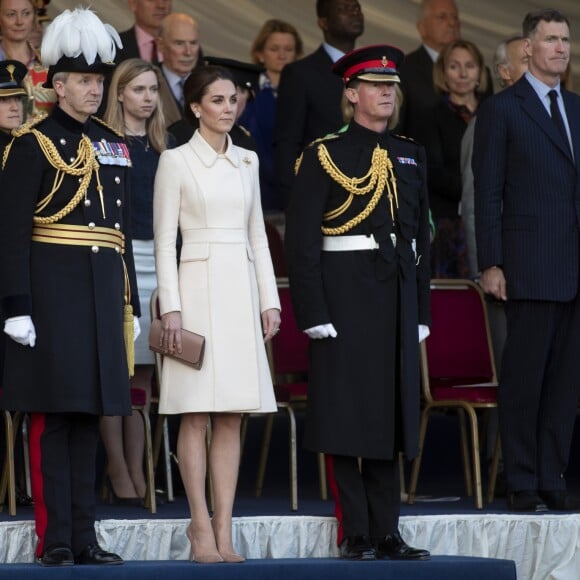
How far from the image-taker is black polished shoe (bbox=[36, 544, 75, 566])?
631 centimetres

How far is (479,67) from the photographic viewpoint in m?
9.28

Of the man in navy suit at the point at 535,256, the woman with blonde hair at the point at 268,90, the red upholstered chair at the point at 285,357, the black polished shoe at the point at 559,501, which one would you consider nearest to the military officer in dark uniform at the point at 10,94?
the red upholstered chair at the point at 285,357

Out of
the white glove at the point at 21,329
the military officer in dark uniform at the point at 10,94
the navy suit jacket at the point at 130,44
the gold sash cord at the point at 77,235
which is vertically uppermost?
the navy suit jacket at the point at 130,44

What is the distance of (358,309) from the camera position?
6.81 m

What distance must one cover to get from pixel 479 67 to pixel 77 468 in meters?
3.78

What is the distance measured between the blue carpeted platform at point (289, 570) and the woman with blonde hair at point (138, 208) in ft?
3.41

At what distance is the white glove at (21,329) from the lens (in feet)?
20.4

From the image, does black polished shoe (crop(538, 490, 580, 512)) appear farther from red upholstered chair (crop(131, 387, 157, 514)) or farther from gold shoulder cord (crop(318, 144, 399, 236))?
red upholstered chair (crop(131, 387, 157, 514))

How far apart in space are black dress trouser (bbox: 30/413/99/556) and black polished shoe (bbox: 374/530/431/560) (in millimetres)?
1070

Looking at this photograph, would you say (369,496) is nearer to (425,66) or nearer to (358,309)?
(358,309)

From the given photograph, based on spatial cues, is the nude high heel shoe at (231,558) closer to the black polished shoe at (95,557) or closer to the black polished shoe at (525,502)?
the black polished shoe at (95,557)

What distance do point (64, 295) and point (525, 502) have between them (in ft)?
7.10

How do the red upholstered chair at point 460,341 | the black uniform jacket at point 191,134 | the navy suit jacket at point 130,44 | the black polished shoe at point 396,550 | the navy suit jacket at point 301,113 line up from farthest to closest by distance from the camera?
1. the navy suit jacket at point 130,44
2. the navy suit jacket at point 301,113
3. the black uniform jacket at point 191,134
4. the red upholstered chair at point 460,341
5. the black polished shoe at point 396,550

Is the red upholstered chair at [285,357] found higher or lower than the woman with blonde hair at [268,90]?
lower
